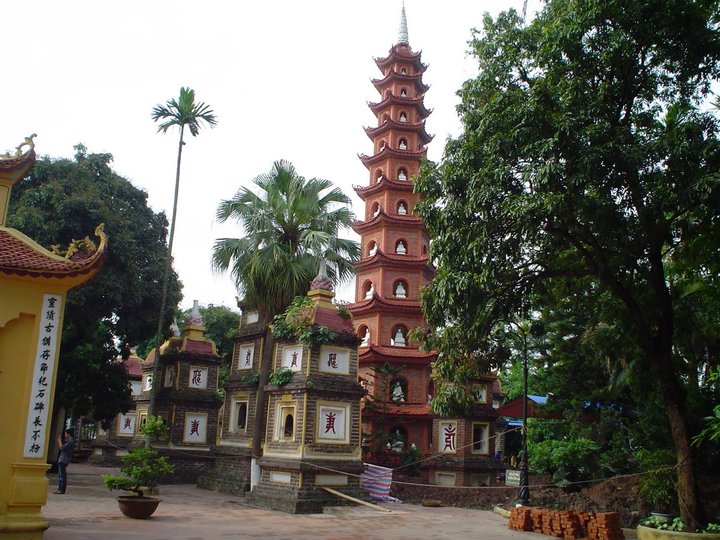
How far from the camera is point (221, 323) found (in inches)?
1644

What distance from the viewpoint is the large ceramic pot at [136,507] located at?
1307cm

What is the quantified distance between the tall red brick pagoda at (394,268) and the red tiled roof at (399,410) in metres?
0.04

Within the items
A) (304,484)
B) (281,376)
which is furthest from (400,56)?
(304,484)

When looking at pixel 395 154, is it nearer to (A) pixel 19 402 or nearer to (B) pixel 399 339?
(B) pixel 399 339

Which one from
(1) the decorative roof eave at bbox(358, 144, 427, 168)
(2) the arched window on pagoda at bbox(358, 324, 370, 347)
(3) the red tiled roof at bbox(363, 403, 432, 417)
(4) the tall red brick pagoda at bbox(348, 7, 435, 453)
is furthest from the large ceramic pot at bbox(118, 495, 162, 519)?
(1) the decorative roof eave at bbox(358, 144, 427, 168)

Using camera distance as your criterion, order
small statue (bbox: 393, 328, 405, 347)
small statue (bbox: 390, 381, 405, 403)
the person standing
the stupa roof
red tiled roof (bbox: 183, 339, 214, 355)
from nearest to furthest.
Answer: the person standing → red tiled roof (bbox: 183, 339, 214, 355) → small statue (bbox: 390, 381, 405, 403) → small statue (bbox: 393, 328, 405, 347) → the stupa roof

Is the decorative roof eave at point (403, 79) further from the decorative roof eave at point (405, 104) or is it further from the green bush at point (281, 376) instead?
the green bush at point (281, 376)

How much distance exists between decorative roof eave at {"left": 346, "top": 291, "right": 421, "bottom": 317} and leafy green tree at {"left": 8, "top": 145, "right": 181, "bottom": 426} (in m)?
8.06

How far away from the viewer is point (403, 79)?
31.9 m

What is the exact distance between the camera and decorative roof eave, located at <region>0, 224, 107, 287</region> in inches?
370

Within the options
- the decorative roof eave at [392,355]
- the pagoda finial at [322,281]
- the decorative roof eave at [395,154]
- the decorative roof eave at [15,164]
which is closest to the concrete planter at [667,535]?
the pagoda finial at [322,281]

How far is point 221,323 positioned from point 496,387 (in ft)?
62.1

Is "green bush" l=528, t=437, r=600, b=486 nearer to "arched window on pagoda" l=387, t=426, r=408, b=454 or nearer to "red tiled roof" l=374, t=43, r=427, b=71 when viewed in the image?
"arched window on pagoda" l=387, t=426, r=408, b=454

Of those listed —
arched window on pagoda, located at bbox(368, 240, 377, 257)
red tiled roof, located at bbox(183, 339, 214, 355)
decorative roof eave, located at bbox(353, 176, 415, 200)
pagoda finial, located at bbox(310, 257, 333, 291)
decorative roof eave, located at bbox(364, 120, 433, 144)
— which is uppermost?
decorative roof eave, located at bbox(364, 120, 433, 144)
